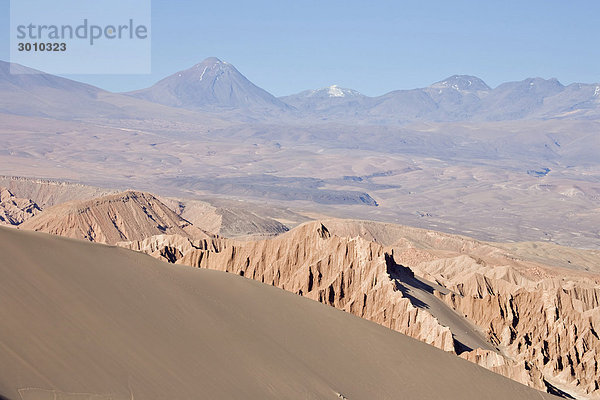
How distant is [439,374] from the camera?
112 ft

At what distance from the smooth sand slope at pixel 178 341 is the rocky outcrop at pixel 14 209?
338 ft

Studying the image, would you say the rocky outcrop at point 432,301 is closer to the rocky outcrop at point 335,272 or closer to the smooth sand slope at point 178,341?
the rocky outcrop at point 335,272

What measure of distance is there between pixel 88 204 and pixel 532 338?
67.0m

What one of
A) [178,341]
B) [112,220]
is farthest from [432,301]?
[112,220]

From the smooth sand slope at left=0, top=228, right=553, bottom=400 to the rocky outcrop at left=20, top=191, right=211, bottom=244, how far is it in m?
67.4

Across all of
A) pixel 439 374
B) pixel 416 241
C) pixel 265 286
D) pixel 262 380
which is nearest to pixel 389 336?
pixel 439 374

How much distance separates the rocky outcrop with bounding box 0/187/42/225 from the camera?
427 ft

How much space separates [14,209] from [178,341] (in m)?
118

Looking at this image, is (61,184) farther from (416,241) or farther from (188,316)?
(188,316)

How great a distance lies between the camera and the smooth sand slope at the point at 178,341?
20.9 meters

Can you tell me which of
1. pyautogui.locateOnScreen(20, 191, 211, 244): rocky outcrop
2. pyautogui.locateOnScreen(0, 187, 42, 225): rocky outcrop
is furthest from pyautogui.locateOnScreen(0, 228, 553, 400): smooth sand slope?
pyautogui.locateOnScreen(0, 187, 42, 225): rocky outcrop

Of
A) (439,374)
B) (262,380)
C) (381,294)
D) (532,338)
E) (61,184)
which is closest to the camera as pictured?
(262,380)

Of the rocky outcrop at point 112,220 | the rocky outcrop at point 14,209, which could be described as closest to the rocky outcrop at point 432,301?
the rocky outcrop at point 112,220

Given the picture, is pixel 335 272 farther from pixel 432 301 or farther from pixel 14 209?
pixel 14 209
